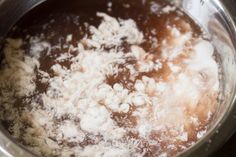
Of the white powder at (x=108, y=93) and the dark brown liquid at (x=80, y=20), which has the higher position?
the dark brown liquid at (x=80, y=20)

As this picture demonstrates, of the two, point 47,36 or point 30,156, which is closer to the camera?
point 30,156

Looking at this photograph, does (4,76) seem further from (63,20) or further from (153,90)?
(153,90)

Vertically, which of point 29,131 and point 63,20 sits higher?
point 63,20

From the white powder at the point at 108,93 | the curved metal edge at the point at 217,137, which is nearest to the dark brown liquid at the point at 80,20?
the white powder at the point at 108,93

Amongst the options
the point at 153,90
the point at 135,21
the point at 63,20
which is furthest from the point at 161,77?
the point at 63,20

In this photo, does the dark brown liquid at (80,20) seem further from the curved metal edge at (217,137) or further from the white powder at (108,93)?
the curved metal edge at (217,137)

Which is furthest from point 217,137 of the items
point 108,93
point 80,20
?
point 80,20
